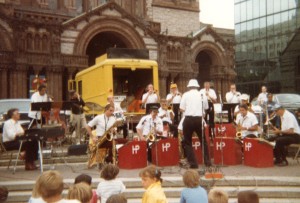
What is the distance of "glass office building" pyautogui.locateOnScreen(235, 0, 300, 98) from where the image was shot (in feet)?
130

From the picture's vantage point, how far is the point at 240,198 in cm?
441

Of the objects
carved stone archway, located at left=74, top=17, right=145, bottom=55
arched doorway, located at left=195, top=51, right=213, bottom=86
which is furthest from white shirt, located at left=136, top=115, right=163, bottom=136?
arched doorway, located at left=195, top=51, right=213, bottom=86

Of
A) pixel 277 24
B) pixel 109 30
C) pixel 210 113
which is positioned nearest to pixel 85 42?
pixel 109 30

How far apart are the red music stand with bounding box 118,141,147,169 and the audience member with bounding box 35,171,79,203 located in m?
7.47

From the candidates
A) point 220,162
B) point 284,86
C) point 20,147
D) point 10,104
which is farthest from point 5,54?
point 284,86

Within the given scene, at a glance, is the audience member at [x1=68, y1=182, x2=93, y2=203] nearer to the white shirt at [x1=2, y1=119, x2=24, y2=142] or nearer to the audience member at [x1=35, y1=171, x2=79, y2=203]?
the audience member at [x1=35, y1=171, x2=79, y2=203]

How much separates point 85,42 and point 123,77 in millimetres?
8642

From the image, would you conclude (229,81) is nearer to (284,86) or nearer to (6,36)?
(284,86)

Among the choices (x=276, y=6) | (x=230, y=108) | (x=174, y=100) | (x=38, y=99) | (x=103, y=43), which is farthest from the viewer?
(x=276, y=6)

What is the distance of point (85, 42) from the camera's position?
2722 cm

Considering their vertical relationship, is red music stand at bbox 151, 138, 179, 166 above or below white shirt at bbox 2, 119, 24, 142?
below

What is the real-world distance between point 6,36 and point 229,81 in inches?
729

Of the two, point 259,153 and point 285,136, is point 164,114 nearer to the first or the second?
point 259,153

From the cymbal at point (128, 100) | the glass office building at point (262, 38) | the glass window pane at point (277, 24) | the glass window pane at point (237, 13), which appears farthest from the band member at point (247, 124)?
the glass window pane at point (237, 13)
